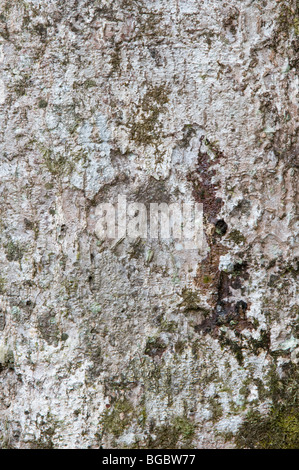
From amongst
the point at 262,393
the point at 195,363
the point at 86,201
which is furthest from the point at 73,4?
the point at 262,393

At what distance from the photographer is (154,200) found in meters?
1.17

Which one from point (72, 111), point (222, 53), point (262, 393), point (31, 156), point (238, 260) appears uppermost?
point (222, 53)

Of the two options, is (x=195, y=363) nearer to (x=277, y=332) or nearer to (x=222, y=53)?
(x=277, y=332)

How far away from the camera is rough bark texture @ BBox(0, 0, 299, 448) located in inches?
45.2

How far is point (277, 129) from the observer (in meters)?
1.16

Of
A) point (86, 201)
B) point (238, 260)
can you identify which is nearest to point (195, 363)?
point (238, 260)

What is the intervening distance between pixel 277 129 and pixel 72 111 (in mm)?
594

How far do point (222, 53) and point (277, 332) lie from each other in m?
0.82

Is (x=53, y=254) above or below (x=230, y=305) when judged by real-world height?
above

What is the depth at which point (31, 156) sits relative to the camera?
46.5 inches

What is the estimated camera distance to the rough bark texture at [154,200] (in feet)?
3.77

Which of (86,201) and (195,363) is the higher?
(86,201)
